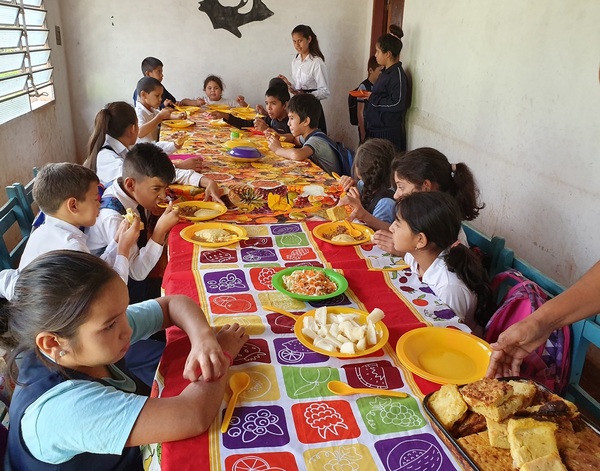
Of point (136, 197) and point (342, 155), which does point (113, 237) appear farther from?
point (342, 155)

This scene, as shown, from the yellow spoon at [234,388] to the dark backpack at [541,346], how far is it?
2.76ft

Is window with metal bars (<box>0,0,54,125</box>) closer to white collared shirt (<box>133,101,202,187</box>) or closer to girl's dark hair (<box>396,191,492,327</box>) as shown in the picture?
white collared shirt (<box>133,101,202,187</box>)

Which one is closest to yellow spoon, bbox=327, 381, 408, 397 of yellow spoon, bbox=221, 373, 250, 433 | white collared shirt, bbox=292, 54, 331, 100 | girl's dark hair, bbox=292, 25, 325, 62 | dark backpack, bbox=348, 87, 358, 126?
yellow spoon, bbox=221, 373, 250, 433

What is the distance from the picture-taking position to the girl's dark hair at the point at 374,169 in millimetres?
2725

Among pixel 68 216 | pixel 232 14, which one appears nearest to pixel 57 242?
pixel 68 216

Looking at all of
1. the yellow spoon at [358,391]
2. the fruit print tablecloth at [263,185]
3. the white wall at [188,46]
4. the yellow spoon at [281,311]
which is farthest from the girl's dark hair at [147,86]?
the yellow spoon at [358,391]

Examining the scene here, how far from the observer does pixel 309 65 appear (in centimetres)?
577

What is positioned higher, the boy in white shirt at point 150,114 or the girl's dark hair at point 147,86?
the girl's dark hair at point 147,86

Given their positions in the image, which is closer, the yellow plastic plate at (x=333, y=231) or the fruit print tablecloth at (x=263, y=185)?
the yellow plastic plate at (x=333, y=231)

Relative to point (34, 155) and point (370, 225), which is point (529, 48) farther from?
point (34, 155)

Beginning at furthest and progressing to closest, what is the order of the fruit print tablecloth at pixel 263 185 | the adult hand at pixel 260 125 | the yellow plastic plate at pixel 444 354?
the adult hand at pixel 260 125, the fruit print tablecloth at pixel 263 185, the yellow plastic plate at pixel 444 354

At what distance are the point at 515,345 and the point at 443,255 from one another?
57 cm

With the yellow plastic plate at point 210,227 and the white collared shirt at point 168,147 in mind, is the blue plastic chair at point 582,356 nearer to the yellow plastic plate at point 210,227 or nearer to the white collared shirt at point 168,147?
the yellow plastic plate at point 210,227

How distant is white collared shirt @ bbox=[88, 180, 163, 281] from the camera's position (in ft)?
6.73
